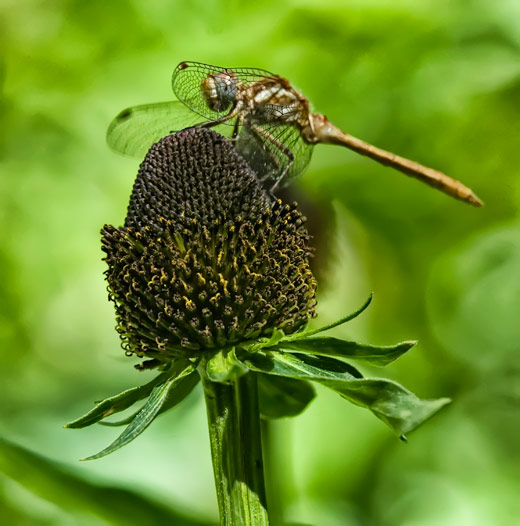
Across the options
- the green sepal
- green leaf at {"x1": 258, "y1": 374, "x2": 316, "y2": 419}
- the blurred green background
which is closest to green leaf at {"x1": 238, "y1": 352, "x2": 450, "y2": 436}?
the green sepal

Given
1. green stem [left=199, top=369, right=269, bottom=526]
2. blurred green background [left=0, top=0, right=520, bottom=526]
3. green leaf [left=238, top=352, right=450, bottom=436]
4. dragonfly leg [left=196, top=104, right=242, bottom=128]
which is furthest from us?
blurred green background [left=0, top=0, right=520, bottom=526]

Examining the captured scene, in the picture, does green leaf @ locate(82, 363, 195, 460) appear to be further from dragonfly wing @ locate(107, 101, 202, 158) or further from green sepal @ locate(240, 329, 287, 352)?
dragonfly wing @ locate(107, 101, 202, 158)

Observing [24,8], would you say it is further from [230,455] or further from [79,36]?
[230,455]

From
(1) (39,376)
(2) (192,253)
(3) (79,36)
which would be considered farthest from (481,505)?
(3) (79,36)

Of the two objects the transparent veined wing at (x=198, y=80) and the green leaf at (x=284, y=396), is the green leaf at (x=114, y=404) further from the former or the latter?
the transparent veined wing at (x=198, y=80)

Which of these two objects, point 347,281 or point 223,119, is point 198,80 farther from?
point 347,281

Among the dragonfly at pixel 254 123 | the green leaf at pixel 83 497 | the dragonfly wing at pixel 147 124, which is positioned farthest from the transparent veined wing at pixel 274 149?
the green leaf at pixel 83 497

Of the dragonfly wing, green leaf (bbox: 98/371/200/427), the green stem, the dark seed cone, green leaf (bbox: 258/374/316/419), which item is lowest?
the green stem

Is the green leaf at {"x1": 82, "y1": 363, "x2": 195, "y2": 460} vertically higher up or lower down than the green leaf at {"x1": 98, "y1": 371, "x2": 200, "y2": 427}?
lower down
